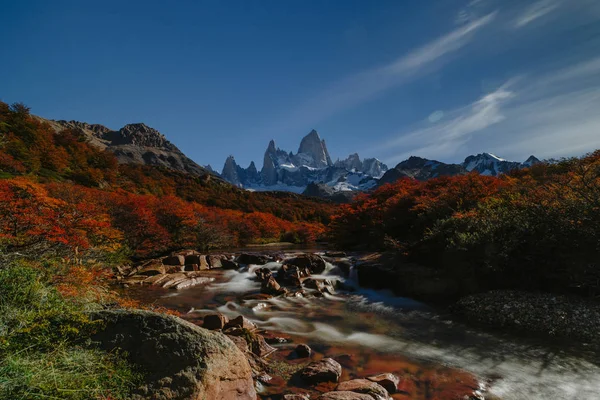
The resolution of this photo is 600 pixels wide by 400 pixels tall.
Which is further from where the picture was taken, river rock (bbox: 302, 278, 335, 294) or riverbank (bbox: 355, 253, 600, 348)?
river rock (bbox: 302, 278, 335, 294)

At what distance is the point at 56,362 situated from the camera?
3.39 m

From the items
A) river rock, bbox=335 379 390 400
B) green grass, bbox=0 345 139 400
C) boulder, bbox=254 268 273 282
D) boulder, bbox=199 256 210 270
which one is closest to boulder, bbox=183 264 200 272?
boulder, bbox=199 256 210 270

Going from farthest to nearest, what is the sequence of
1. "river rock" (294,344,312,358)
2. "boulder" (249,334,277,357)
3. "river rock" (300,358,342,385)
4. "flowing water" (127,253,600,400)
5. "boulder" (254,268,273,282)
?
"boulder" (254,268,273,282)
"river rock" (294,344,312,358)
"boulder" (249,334,277,357)
"flowing water" (127,253,600,400)
"river rock" (300,358,342,385)

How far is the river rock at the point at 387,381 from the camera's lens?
21.0 feet

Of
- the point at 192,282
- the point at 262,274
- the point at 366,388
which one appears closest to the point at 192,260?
the point at 192,282

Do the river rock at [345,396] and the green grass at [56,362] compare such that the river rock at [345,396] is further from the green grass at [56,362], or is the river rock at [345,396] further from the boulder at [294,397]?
the green grass at [56,362]

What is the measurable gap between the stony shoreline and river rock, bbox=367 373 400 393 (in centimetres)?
618

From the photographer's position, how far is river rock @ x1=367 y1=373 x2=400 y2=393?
6398mm

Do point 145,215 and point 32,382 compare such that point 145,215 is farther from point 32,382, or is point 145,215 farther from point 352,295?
point 32,382

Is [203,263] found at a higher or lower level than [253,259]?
higher

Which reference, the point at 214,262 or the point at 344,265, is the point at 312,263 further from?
the point at 214,262

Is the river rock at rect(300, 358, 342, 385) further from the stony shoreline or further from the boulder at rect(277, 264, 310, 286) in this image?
the boulder at rect(277, 264, 310, 286)

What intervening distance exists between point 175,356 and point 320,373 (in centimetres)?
399

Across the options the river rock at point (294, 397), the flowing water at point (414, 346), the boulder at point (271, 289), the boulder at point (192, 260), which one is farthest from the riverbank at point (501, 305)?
the boulder at point (192, 260)
